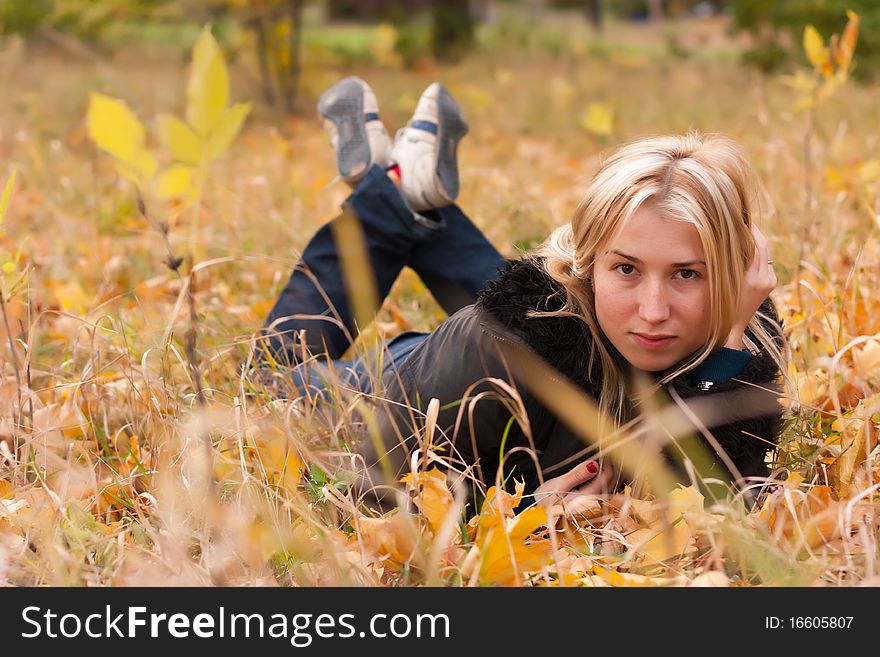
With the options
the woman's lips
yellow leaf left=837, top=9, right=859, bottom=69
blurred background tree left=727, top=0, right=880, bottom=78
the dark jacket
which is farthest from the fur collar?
blurred background tree left=727, top=0, right=880, bottom=78

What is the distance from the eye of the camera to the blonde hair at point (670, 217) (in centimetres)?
150

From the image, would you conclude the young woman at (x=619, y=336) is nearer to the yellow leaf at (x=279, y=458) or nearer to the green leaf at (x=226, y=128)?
the yellow leaf at (x=279, y=458)

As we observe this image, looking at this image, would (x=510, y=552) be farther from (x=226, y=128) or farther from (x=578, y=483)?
(x=226, y=128)

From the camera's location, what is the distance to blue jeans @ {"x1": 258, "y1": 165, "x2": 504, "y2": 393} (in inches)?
88.1

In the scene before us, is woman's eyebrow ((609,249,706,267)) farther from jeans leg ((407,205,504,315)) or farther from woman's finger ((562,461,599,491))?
jeans leg ((407,205,504,315))

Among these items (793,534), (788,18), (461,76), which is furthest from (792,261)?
(461,76)

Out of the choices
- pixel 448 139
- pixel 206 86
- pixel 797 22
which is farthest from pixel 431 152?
pixel 797 22

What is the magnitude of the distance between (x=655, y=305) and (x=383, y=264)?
3.16 ft

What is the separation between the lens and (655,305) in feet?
4.76

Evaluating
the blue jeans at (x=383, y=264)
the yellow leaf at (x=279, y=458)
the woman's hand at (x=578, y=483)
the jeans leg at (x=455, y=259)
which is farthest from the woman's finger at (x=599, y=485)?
the jeans leg at (x=455, y=259)

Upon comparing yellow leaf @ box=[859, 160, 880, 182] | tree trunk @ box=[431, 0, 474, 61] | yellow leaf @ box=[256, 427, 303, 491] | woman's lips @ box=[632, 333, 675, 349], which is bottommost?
yellow leaf @ box=[256, 427, 303, 491]

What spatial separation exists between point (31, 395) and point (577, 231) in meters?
0.98

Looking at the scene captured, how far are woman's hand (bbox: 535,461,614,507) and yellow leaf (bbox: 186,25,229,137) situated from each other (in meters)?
1.02
